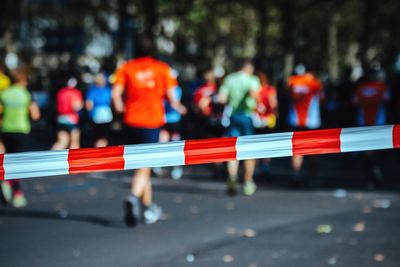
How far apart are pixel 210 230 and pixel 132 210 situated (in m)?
0.81

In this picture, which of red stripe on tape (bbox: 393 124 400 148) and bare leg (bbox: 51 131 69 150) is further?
bare leg (bbox: 51 131 69 150)

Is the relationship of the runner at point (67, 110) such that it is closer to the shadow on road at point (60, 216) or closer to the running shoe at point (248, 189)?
the running shoe at point (248, 189)

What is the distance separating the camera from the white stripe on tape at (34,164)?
235 inches

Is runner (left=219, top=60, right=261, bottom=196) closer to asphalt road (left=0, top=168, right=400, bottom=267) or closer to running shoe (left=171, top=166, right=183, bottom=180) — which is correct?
asphalt road (left=0, top=168, right=400, bottom=267)

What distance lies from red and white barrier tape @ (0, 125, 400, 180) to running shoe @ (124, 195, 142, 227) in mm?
2813

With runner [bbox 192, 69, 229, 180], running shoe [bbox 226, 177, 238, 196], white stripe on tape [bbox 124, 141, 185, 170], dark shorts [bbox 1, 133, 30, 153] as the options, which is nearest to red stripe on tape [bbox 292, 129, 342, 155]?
white stripe on tape [bbox 124, 141, 185, 170]

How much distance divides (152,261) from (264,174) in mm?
7118

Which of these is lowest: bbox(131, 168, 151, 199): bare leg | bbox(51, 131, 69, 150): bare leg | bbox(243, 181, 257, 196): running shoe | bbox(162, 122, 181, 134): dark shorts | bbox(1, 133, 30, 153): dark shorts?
bbox(51, 131, 69, 150): bare leg

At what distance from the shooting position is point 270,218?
9.59m

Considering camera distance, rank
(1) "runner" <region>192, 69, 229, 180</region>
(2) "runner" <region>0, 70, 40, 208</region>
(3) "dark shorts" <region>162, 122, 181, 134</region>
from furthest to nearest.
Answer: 1. (3) "dark shorts" <region>162, 122, 181, 134</region>
2. (1) "runner" <region>192, 69, 229, 180</region>
3. (2) "runner" <region>0, 70, 40, 208</region>

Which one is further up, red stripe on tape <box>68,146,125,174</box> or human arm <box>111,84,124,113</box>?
red stripe on tape <box>68,146,125,174</box>

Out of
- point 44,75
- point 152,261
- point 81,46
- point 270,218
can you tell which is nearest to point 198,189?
point 270,218

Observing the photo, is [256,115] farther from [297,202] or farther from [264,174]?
[297,202]

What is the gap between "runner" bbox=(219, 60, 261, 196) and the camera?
11.9 m
